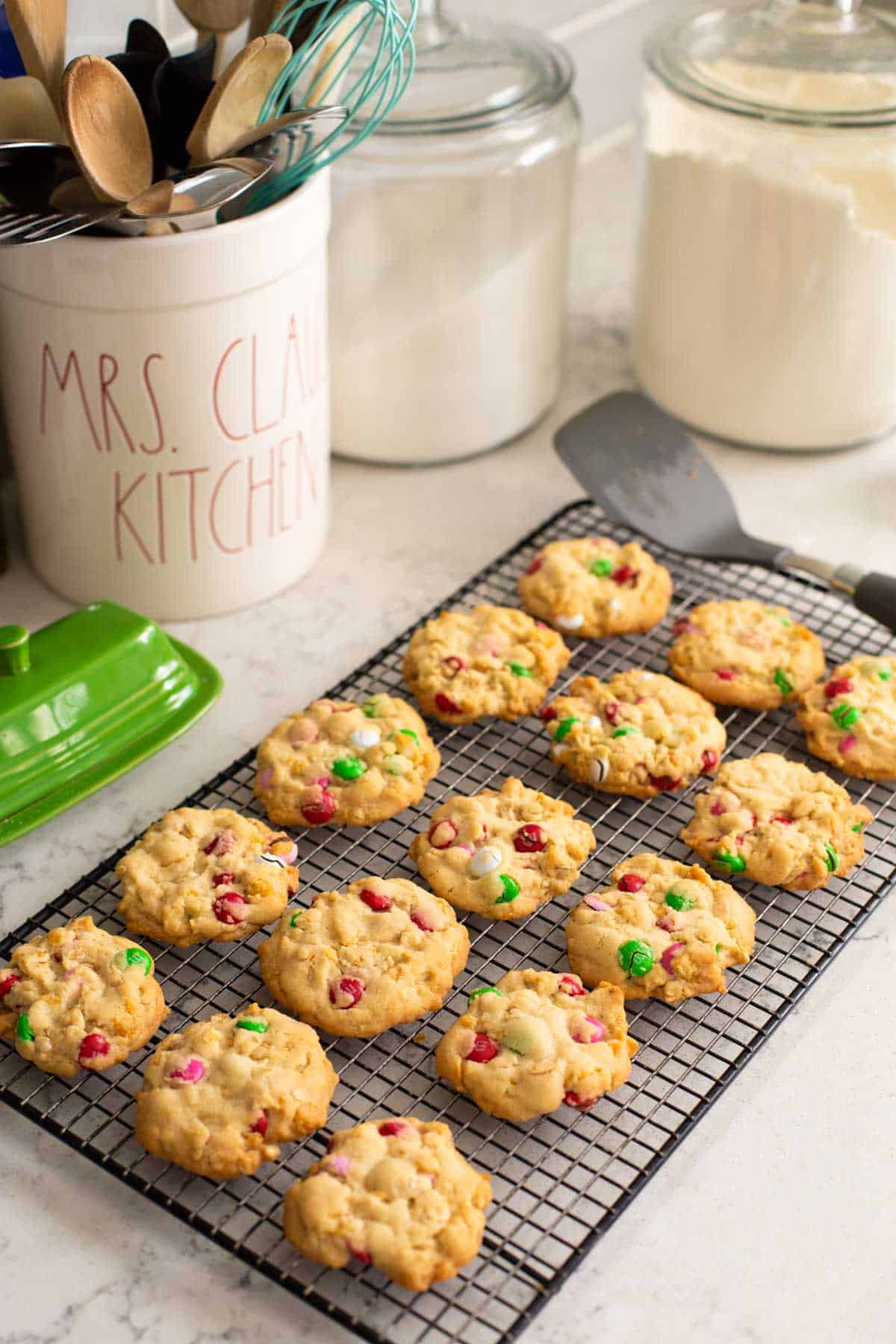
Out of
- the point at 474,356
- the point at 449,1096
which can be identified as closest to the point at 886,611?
the point at 474,356

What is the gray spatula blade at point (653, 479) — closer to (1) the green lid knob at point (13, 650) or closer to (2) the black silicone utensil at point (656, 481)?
(2) the black silicone utensil at point (656, 481)

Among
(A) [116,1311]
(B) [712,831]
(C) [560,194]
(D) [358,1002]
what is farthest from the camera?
(C) [560,194]

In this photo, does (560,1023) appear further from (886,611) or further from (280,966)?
(886,611)

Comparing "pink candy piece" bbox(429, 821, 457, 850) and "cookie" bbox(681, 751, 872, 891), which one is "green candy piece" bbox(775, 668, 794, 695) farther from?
Answer: "pink candy piece" bbox(429, 821, 457, 850)

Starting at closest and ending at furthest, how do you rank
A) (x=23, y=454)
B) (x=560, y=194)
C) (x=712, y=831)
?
(x=712, y=831), (x=23, y=454), (x=560, y=194)

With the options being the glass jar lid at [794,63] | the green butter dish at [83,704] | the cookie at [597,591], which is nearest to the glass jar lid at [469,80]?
the glass jar lid at [794,63]

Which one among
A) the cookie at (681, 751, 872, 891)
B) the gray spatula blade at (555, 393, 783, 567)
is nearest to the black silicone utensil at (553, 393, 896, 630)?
the gray spatula blade at (555, 393, 783, 567)

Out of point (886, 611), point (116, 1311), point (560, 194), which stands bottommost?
point (116, 1311)
